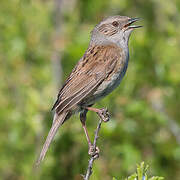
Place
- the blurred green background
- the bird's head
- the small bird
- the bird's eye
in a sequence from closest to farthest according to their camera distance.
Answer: the small bird, the bird's head, the bird's eye, the blurred green background

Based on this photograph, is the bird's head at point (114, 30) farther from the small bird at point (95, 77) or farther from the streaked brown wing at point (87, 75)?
the streaked brown wing at point (87, 75)

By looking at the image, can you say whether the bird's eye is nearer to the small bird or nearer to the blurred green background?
the small bird

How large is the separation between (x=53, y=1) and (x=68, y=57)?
2078mm

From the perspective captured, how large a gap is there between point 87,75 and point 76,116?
6.04ft

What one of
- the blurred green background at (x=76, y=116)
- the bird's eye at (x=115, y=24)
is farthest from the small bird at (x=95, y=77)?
the blurred green background at (x=76, y=116)

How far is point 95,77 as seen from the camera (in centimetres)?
704

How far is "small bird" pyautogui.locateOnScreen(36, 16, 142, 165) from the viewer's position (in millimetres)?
6820

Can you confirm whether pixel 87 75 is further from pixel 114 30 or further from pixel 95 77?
pixel 114 30

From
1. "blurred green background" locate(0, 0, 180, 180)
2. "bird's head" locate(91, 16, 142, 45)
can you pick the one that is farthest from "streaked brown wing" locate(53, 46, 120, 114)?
"blurred green background" locate(0, 0, 180, 180)

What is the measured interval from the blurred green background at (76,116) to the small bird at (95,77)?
1.23 meters

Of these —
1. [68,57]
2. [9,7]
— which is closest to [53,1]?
[9,7]

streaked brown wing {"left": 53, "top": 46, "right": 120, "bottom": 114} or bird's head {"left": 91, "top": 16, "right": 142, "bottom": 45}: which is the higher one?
bird's head {"left": 91, "top": 16, "right": 142, "bottom": 45}

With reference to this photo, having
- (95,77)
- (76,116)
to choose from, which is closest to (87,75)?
(95,77)

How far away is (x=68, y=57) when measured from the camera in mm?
9766
